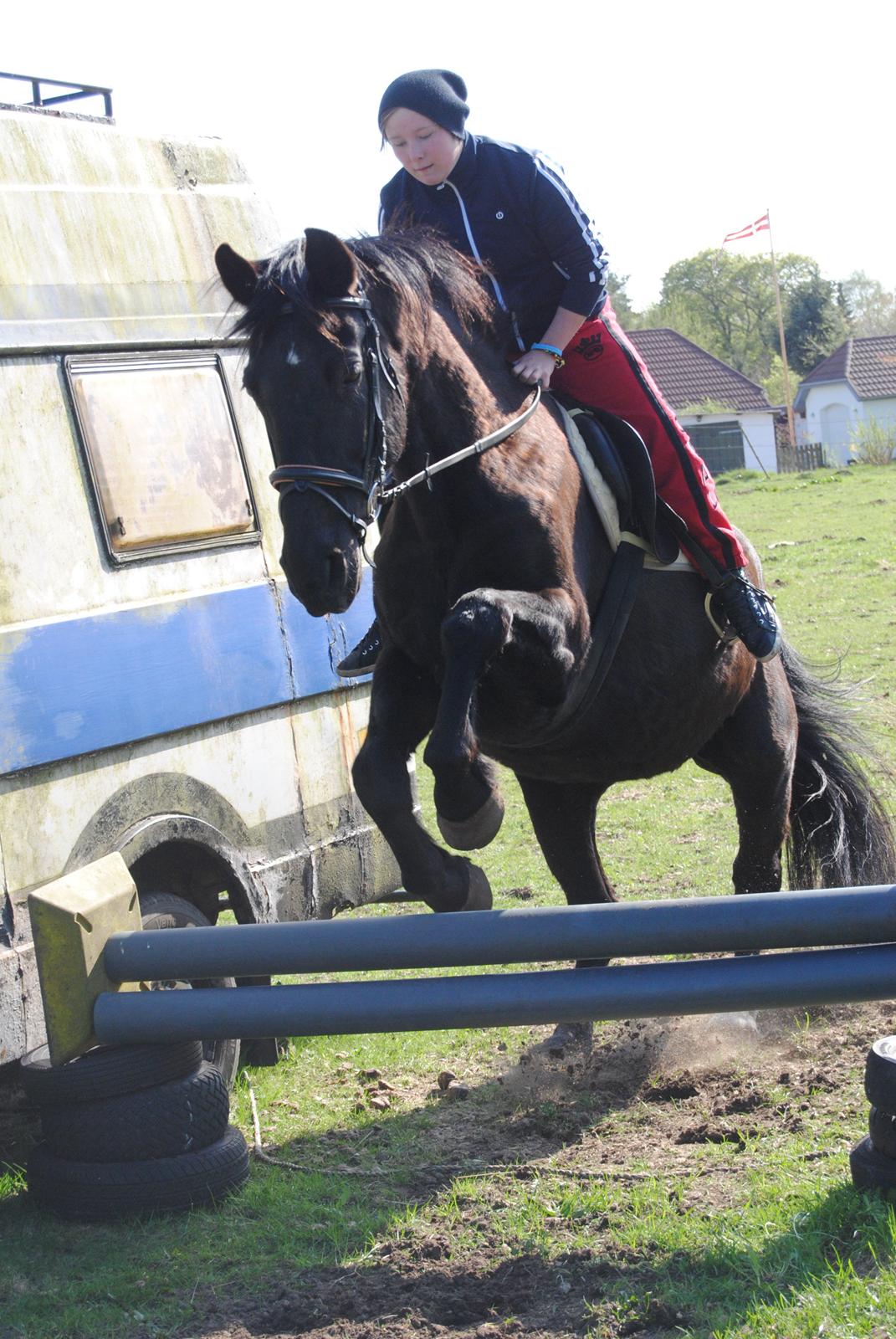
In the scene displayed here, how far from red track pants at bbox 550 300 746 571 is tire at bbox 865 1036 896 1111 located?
63.1 inches

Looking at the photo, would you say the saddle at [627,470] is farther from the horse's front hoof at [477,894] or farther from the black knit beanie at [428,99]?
the horse's front hoof at [477,894]

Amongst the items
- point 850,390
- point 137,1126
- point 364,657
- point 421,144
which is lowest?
point 137,1126

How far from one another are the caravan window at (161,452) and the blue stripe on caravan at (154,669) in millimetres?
242

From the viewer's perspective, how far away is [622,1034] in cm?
545

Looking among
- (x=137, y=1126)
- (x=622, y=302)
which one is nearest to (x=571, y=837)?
(x=137, y=1126)

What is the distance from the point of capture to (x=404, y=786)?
3.94 m

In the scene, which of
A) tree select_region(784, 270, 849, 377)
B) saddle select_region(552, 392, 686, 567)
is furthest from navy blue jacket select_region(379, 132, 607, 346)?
tree select_region(784, 270, 849, 377)

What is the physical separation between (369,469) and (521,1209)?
6.66 feet

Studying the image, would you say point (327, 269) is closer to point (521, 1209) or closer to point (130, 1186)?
point (521, 1209)

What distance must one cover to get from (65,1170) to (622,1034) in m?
2.20

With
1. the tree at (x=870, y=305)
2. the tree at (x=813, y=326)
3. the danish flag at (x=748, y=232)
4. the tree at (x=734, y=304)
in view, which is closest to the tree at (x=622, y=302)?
the tree at (x=734, y=304)

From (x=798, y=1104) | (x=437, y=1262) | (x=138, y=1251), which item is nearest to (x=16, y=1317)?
(x=138, y=1251)

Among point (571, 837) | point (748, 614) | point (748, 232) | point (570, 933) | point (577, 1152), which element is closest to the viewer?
point (570, 933)

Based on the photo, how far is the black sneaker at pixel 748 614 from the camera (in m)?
4.46
